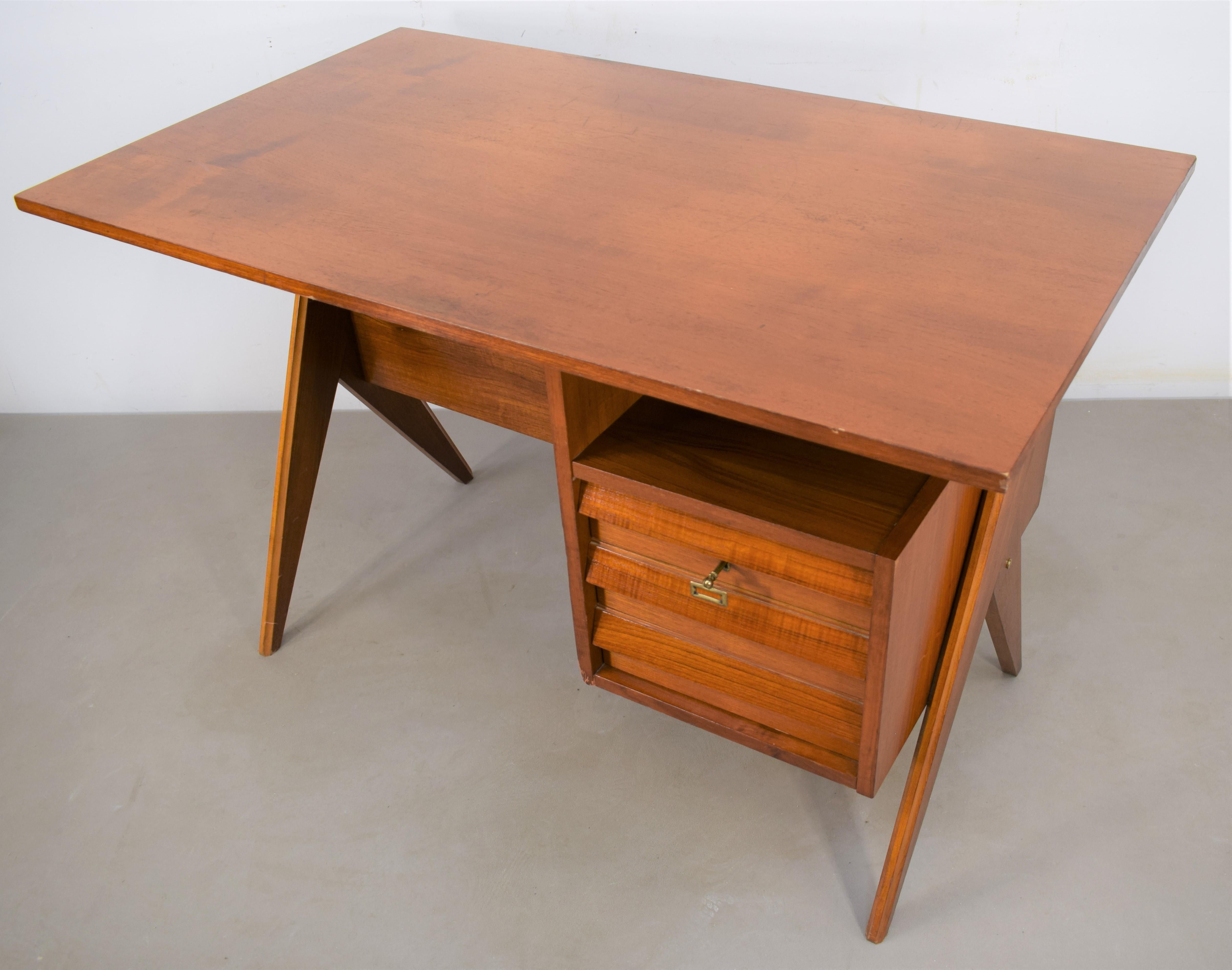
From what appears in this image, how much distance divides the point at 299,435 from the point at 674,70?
1.14m

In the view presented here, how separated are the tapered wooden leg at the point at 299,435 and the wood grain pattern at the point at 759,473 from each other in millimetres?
554

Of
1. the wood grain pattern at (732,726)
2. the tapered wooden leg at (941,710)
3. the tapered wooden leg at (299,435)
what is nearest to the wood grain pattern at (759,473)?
the tapered wooden leg at (941,710)

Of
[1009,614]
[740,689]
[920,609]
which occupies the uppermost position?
[920,609]

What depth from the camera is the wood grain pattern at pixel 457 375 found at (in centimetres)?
155

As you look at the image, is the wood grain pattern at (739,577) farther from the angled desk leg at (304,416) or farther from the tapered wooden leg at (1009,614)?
the angled desk leg at (304,416)

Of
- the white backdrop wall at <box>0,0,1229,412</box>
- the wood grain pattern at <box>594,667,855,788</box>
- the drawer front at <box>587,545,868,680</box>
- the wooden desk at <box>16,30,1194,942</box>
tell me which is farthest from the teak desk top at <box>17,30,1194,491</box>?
the wood grain pattern at <box>594,667,855,788</box>

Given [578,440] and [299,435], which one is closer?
[578,440]

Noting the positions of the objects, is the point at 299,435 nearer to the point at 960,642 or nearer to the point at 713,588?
the point at 713,588

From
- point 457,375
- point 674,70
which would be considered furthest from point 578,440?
point 674,70

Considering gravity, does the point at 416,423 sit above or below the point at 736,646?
below

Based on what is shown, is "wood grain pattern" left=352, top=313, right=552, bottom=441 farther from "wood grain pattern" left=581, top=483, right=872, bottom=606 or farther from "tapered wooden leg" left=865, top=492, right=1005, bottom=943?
"tapered wooden leg" left=865, top=492, right=1005, bottom=943

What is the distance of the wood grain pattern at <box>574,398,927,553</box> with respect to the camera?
3.99ft

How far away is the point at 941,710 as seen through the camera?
1312 mm

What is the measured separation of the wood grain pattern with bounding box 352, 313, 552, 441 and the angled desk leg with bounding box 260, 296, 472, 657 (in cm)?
5
